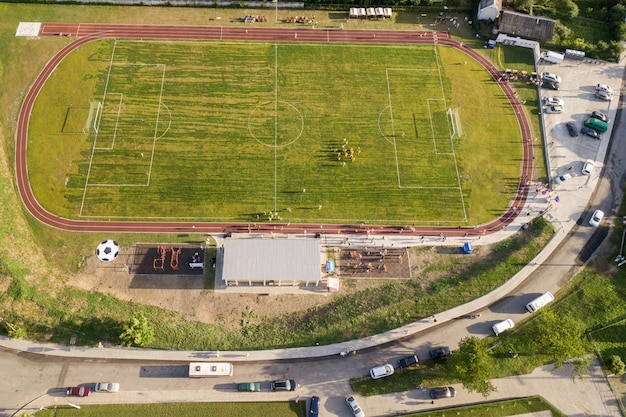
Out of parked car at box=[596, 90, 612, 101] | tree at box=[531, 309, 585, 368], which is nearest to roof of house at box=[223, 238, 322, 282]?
tree at box=[531, 309, 585, 368]

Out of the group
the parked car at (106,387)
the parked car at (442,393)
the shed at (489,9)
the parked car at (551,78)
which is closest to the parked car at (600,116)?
the parked car at (551,78)

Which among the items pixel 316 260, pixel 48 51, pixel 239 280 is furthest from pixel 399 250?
pixel 48 51

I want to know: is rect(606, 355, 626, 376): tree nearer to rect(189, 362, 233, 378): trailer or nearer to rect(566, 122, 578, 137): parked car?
rect(566, 122, 578, 137): parked car

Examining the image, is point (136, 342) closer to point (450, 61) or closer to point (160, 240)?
point (160, 240)

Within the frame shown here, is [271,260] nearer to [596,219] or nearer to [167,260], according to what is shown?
[167,260]

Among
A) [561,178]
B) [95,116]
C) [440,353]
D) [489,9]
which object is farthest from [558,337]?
[95,116]

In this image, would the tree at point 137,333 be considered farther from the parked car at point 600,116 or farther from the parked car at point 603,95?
the parked car at point 603,95
